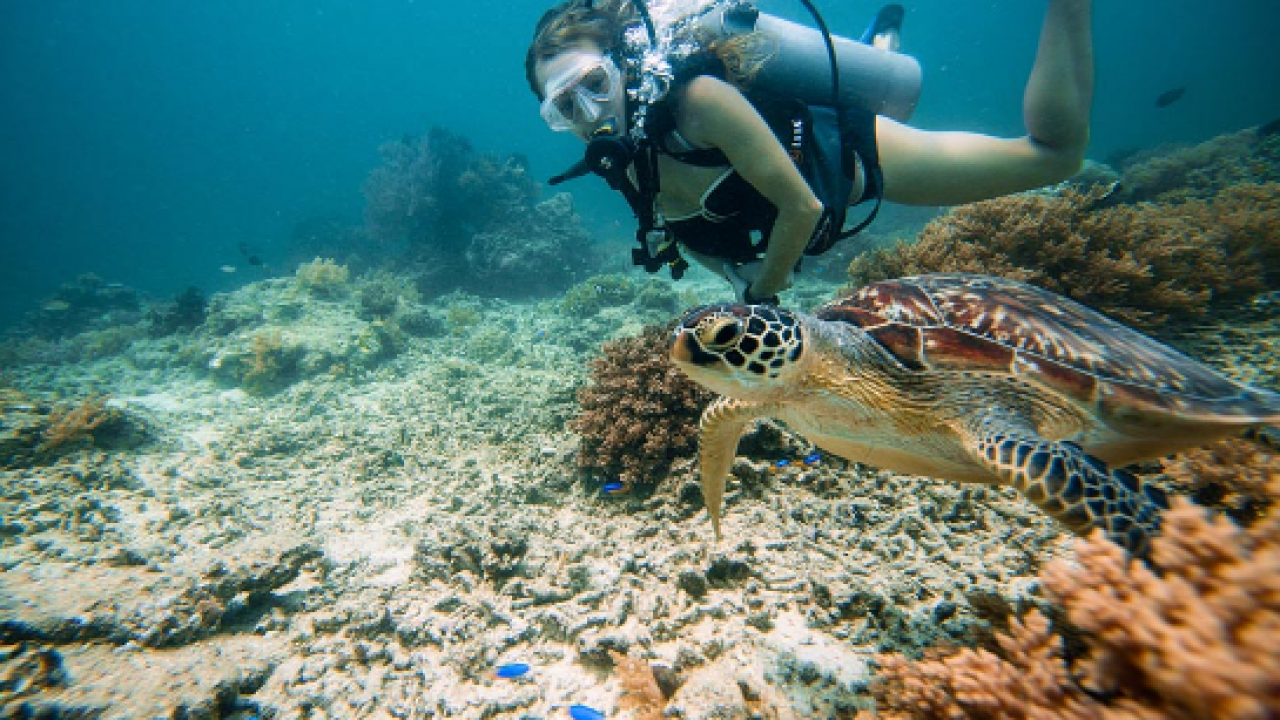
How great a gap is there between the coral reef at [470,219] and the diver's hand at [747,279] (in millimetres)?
9707

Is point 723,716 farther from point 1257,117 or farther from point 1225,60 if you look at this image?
point 1225,60

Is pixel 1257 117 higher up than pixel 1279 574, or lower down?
higher up

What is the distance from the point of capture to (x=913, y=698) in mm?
1365

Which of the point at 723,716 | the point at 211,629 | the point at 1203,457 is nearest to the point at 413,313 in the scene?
the point at 211,629

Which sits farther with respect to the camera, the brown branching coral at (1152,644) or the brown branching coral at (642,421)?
the brown branching coral at (642,421)

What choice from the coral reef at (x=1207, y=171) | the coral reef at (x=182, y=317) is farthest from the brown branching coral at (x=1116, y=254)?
the coral reef at (x=182, y=317)

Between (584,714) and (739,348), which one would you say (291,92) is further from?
(584,714)

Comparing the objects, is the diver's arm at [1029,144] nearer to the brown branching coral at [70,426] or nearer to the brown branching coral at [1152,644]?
the brown branching coral at [1152,644]

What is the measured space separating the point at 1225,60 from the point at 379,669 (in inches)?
4764

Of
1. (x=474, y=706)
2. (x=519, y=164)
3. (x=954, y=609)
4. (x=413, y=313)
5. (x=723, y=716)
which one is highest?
(x=519, y=164)

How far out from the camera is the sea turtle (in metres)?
1.72

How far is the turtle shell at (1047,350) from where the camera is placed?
1843 mm

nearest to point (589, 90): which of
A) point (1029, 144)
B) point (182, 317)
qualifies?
point (1029, 144)

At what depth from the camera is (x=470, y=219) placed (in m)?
14.3
